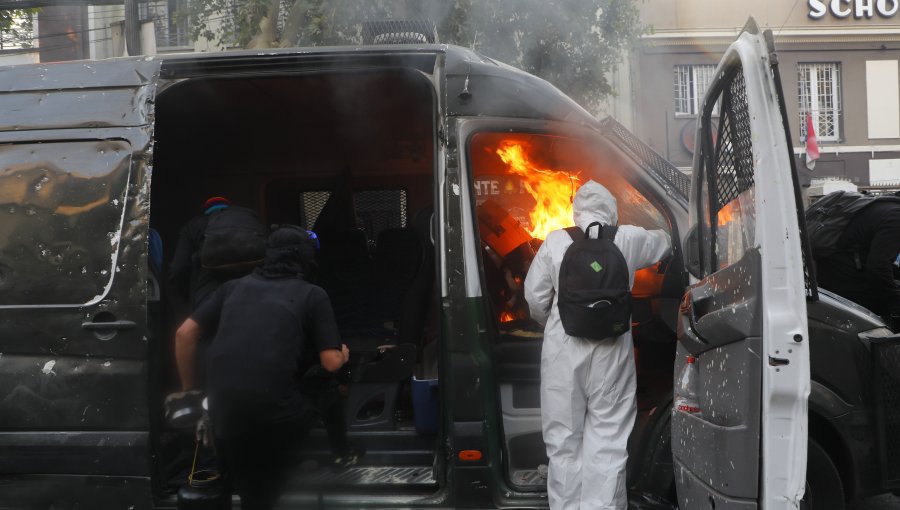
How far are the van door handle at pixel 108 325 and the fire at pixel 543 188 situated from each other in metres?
2.57

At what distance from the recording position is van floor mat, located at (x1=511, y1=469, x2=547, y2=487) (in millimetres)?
3784

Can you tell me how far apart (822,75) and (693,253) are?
779 inches

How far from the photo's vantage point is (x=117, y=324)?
11.7ft

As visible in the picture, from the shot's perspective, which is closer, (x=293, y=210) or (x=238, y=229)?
(x=238, y=229)

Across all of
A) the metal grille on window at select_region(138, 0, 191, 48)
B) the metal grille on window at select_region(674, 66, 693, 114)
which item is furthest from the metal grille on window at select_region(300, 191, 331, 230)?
the metal grille on window at select_region(674, 66, 693, 114)

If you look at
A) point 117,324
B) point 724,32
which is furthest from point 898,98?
point 117,324

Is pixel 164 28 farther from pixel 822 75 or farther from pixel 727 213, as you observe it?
pixel 822 75

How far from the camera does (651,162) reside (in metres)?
3.98

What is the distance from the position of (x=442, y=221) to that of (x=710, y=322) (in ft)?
4.51

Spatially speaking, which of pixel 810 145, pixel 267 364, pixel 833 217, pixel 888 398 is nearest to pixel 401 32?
pixel 267 364

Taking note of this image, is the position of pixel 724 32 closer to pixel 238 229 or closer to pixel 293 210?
pixel 293 210

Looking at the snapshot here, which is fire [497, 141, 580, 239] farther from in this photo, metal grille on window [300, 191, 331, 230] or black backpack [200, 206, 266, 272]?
metal grille on window [300, 191, 331, 230]

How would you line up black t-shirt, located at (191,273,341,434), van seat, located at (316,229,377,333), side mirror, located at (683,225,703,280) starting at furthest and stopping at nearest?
van seat, located at (316,229,377,333) → black t-shirt, located at (191,273,341,434) → side mirror, located at (683,225,703,280)

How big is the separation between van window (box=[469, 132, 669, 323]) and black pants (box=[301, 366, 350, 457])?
Answer: 1.09 meters
